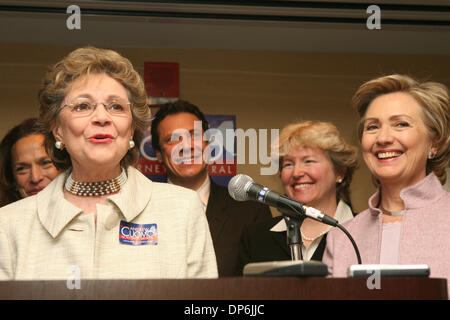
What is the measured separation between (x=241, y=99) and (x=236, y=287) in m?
2.64

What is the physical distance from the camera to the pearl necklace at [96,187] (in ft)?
8.55

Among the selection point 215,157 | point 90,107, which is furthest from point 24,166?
point 90,107

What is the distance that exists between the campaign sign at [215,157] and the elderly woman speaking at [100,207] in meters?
1.18

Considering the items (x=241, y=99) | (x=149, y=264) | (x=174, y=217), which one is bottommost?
(x=149, y=264)

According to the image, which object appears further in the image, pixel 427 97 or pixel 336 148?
pixel 336 148

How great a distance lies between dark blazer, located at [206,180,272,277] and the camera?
3410 mm

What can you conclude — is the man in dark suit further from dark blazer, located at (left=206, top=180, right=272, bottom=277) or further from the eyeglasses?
the eyeglasses

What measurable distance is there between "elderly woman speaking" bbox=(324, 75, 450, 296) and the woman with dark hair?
1.59 meters

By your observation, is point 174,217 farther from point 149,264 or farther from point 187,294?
point 187,294

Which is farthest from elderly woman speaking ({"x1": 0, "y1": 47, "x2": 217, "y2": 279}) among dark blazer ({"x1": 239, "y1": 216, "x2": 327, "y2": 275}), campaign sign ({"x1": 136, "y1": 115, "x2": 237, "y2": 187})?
campaign sign ({"x1": 136, "y1": 115, "x2": 237, "y2": 187})

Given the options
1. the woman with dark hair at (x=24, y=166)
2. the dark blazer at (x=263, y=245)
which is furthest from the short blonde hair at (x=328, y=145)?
the woman with dark hair at (x=24, y=166)

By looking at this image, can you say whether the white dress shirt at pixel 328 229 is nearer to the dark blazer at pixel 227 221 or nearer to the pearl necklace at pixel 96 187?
the dark blazer at pixel 227 221

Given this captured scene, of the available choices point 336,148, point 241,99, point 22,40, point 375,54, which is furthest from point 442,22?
point 22,40

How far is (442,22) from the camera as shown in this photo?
3.87 metres
